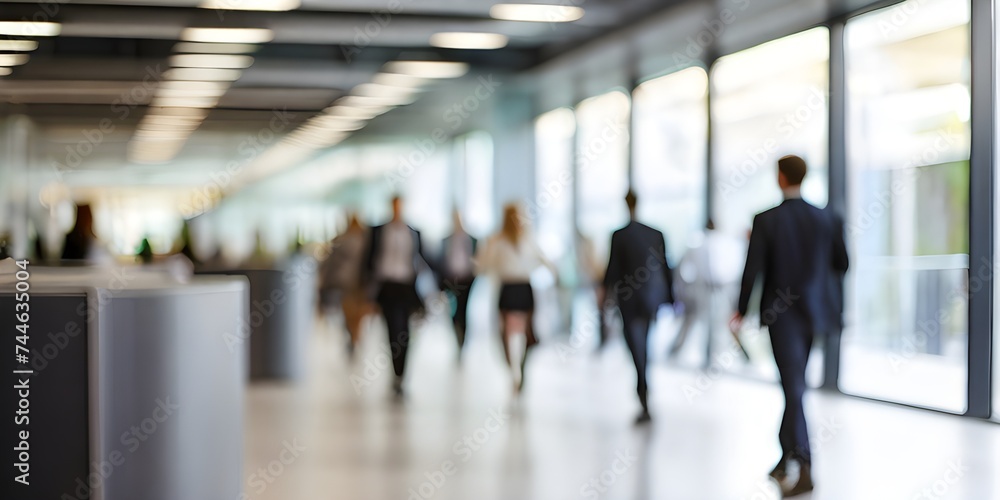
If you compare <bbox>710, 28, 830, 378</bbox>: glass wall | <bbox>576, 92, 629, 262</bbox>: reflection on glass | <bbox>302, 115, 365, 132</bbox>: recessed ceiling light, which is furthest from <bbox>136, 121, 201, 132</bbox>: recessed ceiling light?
<bbox>710, 28, 830, 378</bbox>: glass wall

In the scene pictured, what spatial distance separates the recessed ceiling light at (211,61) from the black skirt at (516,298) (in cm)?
541

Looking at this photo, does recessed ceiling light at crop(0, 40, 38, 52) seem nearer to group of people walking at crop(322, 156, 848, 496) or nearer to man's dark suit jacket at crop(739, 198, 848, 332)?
group of people walking at crop(322, 156, 848, 496)

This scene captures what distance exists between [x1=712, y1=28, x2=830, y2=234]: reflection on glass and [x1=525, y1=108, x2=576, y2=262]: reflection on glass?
3.41 metres

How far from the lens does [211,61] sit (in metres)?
12.0

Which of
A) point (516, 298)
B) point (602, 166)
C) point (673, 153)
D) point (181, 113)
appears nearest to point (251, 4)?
point (516, 298)

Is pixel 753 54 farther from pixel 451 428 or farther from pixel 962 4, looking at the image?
pixel 451 428

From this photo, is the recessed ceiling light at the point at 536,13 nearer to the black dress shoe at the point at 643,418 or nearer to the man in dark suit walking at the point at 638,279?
the man in dark suit walking at the point at 638,279

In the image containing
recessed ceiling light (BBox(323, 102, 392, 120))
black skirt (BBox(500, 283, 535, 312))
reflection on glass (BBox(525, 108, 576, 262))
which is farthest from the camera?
reflection on glass (BBox(525, 108, 576, 262))

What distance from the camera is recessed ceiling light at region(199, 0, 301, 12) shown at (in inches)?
378

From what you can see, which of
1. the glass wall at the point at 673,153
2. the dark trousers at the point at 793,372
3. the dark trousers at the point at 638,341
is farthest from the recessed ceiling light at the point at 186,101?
the dark trousers at the point at 793,372

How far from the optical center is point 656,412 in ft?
27.2

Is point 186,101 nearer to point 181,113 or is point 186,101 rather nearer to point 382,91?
point 181,113

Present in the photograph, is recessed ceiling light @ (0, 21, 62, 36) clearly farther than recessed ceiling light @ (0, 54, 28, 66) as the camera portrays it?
No

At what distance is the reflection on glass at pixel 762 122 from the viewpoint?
9922 millimetres
